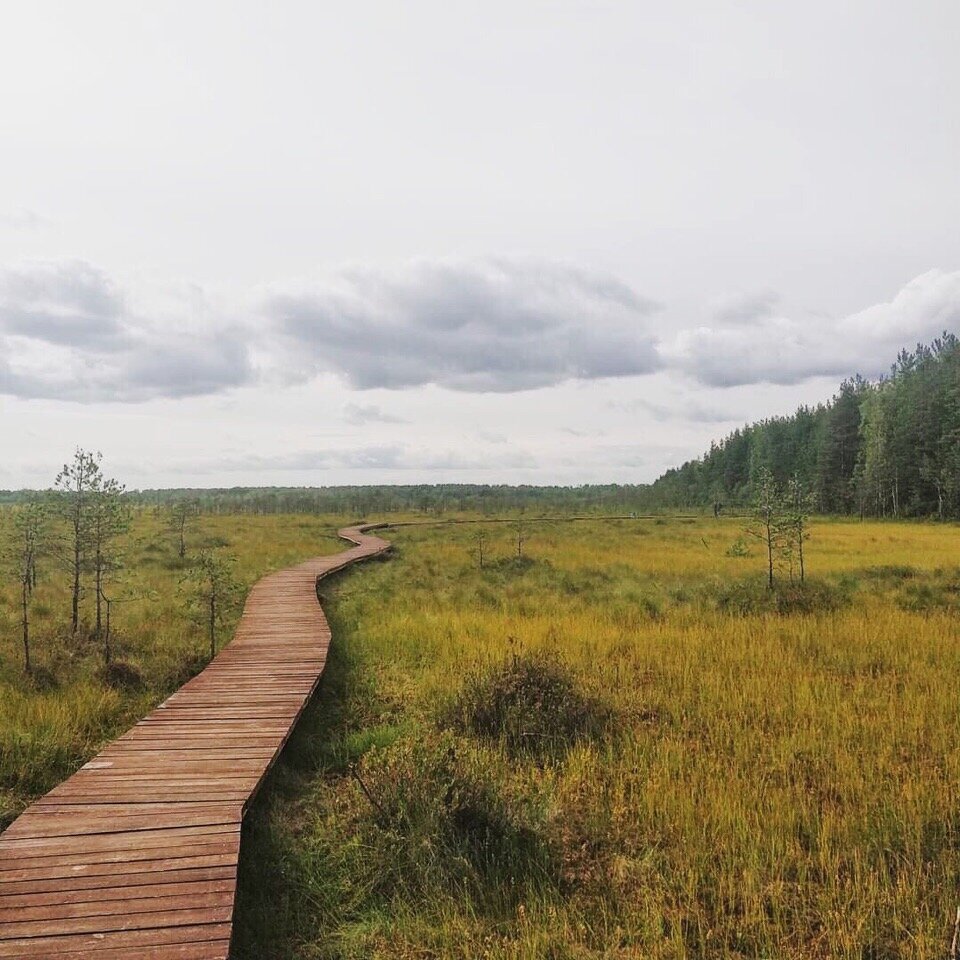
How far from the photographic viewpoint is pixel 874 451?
5859 centimetres

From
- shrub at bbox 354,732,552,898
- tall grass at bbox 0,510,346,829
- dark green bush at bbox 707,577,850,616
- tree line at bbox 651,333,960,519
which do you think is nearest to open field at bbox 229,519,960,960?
shrub at bbox 354,732,552,898

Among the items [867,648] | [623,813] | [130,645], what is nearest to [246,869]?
[623,813]

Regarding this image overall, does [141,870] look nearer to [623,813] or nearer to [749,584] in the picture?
[623,813]

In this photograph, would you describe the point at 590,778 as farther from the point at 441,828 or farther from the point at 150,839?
the point at 150,839

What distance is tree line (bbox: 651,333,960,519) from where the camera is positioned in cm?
5419

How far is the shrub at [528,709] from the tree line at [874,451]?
3878 cm

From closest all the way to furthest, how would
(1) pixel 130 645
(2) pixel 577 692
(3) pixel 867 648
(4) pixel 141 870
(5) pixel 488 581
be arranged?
1. (4) pixel 141 870
2. (2) pixel 577 692
3. (3) pixel 867 648
4. (1) pixel 130 645
5. (5) pixel 488 581

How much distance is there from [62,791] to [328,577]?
47.5 ft

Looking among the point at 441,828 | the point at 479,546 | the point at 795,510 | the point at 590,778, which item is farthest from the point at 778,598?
the point at 479,546

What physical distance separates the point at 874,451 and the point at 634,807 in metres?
64.2

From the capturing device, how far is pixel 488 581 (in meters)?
19.0

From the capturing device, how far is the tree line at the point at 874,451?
54.2 metres

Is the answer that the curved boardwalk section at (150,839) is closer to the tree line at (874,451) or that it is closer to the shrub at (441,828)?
the shrub at (441,828)

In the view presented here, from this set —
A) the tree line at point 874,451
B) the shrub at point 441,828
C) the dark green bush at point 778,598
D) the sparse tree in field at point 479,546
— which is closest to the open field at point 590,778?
the shrub at point 441,828
